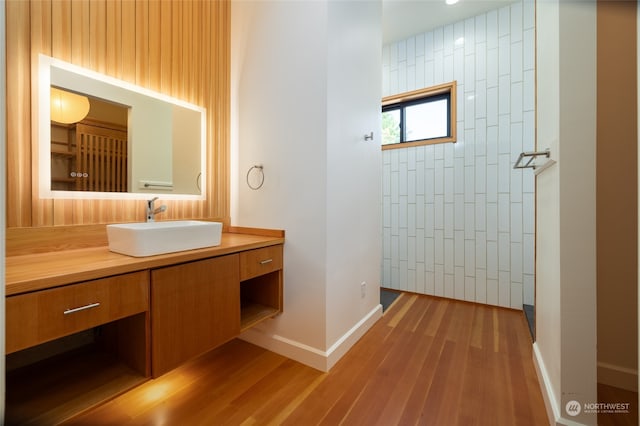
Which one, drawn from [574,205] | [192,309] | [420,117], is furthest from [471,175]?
[192,309]

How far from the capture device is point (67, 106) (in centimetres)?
131

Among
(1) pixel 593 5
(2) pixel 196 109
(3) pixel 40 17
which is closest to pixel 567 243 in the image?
(1) pixel 593 5

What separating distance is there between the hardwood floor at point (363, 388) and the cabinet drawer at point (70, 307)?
0.54m

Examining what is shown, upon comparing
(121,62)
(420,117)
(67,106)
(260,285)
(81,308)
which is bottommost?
(260,285)

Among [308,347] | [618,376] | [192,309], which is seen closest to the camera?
[192,309]

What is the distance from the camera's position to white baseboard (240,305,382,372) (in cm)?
163

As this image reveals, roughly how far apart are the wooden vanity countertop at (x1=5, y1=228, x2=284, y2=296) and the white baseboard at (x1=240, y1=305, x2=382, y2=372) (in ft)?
2.51

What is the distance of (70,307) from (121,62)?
4.31ft

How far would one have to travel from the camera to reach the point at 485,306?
103 inches

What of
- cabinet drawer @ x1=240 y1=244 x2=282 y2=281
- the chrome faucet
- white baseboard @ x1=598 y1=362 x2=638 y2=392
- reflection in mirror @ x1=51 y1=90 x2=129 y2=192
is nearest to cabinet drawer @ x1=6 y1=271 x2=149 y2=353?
cabinet drawer @ x1=240 y1=244 x2=282 y2=281

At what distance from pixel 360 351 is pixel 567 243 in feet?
4.35

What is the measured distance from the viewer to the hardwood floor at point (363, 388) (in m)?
1.26

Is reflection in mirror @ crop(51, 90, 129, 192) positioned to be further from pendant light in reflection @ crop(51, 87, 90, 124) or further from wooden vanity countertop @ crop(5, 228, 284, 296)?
wooden vanity countertop @ crop(5, 228, 284, 296)

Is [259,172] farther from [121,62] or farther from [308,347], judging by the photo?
[308,347]
